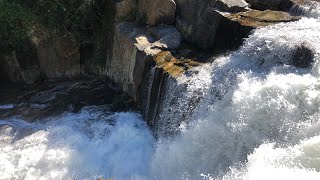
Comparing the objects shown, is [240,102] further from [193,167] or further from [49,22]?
[49,22]

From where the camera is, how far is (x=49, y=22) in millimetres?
10664

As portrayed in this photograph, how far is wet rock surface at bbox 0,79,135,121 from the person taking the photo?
10.1 meters

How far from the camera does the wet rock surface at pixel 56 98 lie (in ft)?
33.2

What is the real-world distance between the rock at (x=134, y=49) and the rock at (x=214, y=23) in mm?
370

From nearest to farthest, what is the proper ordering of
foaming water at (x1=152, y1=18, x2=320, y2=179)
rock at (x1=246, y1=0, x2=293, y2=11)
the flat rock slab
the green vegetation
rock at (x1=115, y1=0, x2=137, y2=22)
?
foaming water at (x1=152, y1=18, x2=320, y2=179)
the flat rock slab
rock at (x1=246, y1=0, x2=293, y2=11)
rock at (x1=115, y1=0, x2=137, y2=22)
the green vegetation

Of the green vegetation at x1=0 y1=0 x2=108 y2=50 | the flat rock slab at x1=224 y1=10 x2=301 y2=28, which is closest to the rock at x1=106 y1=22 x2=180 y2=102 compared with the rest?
the green vegetation at x1=0 y1=0 x2=108 y2=50

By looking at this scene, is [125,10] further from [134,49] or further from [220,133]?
[220,133]

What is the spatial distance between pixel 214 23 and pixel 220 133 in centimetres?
290

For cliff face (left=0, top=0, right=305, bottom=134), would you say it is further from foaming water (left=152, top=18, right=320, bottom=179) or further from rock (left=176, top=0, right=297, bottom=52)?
foaming water (left=152, top=18, right=320, bottom=179)

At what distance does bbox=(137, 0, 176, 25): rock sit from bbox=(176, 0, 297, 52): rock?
8.1 inches

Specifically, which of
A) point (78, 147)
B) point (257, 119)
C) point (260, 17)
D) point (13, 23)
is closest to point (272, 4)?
point (260, 17)

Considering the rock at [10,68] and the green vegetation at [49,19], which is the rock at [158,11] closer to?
the green vegetation at [49,19]

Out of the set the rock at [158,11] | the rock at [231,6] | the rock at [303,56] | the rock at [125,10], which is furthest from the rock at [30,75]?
the rock at [303,56]

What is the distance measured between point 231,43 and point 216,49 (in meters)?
0.45
